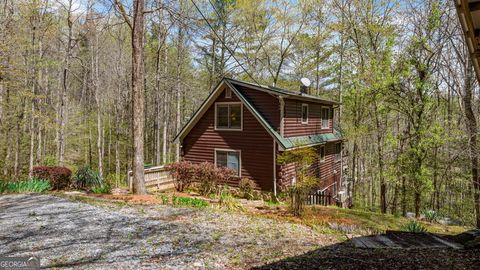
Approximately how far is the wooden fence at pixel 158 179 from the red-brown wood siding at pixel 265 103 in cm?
548

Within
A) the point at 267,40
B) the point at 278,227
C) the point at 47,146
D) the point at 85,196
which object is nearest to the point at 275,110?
the point at 278,227

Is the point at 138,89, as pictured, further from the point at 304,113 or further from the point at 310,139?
the point at 310,139

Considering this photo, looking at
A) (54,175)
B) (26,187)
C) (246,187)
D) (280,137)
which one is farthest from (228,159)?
(26,187)

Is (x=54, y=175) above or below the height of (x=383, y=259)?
above

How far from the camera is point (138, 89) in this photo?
10.1m

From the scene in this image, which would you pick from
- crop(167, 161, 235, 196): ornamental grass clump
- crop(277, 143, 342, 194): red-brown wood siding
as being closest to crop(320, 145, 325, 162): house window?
crop(277, 143, 342, 194): red-brown wood siding

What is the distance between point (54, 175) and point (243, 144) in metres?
8.07

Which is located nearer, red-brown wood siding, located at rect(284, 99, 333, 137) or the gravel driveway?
the gravel driveway

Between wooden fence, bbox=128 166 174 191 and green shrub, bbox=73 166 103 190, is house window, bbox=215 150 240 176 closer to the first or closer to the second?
wooden fence, bbox=128 166 174 191

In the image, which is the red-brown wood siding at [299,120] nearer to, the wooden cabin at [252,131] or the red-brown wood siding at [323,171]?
the wooden cabin at [252,131]

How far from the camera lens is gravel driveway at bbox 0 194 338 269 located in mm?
4758

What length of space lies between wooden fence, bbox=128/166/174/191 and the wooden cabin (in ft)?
5.02

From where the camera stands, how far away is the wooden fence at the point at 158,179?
13.5 meters

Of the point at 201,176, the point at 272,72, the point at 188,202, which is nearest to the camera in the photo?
the point at 188,202
